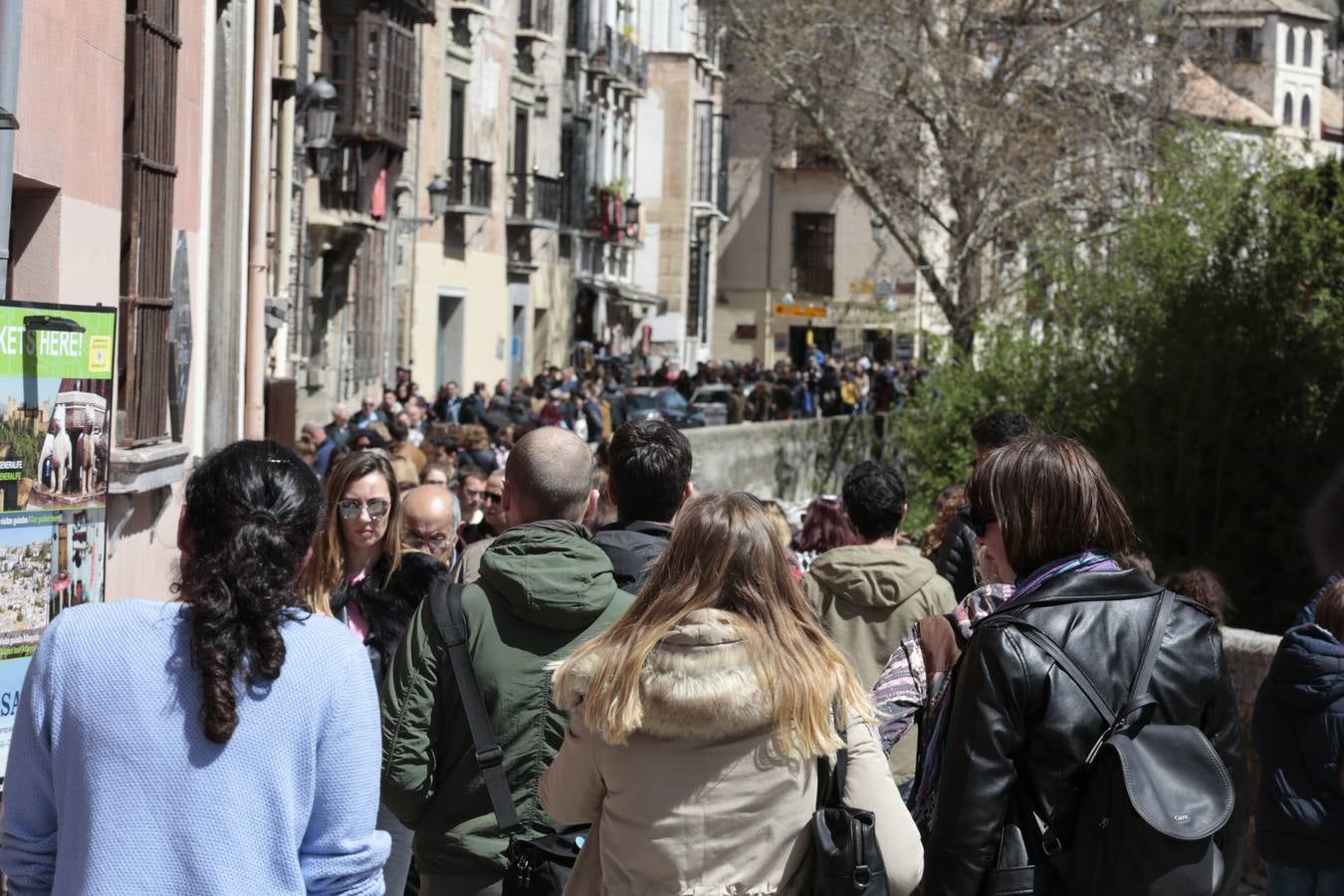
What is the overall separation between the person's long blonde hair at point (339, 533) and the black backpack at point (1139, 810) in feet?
8.60

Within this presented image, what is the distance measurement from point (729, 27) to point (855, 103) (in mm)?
2488

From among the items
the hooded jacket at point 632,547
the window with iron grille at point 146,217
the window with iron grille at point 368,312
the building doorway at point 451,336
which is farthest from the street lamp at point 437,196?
the hooded jacket at point 632,547

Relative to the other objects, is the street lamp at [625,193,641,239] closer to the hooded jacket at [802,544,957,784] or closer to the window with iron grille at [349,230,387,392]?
the window with iron grille at [349,230,387,392]

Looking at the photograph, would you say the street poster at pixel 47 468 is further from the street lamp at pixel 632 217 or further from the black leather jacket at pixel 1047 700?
the street lamp at pixel 632 217

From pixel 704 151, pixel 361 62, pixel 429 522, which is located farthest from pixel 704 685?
pixel 704 151

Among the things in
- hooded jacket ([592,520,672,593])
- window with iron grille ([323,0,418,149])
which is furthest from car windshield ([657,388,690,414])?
hooded jacket ([592,520,672,593])

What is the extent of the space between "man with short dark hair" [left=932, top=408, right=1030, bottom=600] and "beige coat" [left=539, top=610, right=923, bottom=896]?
11.7 feet

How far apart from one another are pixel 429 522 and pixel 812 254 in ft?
187

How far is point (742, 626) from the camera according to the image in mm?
3285

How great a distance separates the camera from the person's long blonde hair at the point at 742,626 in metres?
3.25

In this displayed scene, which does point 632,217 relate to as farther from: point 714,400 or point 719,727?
point 719,727

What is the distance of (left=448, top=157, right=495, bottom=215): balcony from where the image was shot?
112 ft

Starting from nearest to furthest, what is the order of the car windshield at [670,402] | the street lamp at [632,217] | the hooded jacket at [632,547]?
the hooded jacket at [632,547] < the car windshield at [670,402] < the street lamp at [632,217]

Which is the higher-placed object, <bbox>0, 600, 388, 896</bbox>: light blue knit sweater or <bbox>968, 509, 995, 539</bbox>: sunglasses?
<bbox>968, 509, 995, 539</bbox>: sunglasses
